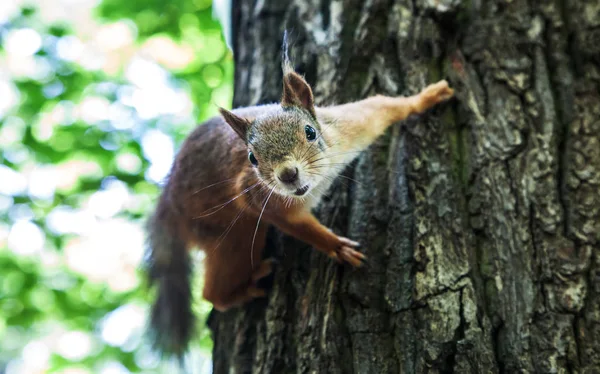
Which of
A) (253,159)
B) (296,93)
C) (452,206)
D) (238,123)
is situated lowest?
(452,206)

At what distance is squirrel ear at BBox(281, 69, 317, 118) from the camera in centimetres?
258

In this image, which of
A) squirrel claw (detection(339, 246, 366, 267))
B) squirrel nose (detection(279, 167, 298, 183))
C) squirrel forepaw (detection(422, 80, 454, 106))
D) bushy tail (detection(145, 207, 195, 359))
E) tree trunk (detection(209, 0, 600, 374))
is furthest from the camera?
bushy tail (detection(145, 207, 195, 359))

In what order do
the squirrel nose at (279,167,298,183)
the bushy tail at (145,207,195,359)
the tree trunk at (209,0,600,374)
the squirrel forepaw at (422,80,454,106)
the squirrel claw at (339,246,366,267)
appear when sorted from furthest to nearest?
the bushy tail at (145,207,195,359)
the squirrel forepaw at (422,80,454,106)
the squirrel claw at (339,246,366,267)
the squirrel nose at (279,167,298,183)
the tree trunk at (209,0,600,374)

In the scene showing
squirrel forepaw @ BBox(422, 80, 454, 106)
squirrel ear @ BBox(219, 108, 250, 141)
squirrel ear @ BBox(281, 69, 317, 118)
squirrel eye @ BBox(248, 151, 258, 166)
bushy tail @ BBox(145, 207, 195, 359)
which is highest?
squirrel forepaw @ BBox(422, 80, 454, 106)

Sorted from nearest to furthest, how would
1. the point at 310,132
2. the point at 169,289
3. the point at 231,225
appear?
the point at 310,132 < the point at 231,225 < the point at 169,289

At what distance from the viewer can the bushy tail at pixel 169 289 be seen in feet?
11.4

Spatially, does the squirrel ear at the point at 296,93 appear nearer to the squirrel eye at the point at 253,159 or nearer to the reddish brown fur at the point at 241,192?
the reddish brown fur at the point at 241,192

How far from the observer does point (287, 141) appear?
2502 mm

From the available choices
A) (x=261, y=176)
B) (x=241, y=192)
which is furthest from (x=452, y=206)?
(x=241, y=192)

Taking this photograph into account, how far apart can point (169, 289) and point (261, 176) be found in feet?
4.65

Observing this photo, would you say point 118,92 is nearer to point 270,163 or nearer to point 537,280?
point 270,163

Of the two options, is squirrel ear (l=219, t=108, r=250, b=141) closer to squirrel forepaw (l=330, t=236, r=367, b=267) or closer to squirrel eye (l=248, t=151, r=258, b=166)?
squirrel eye (l=248, t=151, r=258, b=166)

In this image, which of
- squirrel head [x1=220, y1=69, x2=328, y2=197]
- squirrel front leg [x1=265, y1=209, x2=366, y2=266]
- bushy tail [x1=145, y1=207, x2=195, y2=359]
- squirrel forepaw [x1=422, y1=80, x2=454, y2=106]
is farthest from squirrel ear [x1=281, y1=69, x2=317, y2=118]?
bushy tail [x1=145, y1=207, x2=195, y2=359]

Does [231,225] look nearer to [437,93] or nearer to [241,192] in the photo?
[241,192]
